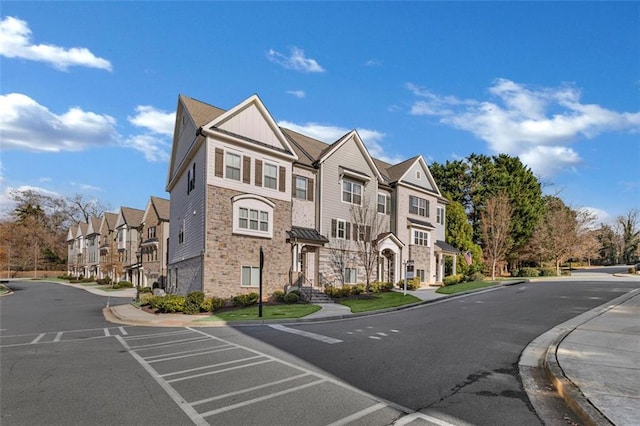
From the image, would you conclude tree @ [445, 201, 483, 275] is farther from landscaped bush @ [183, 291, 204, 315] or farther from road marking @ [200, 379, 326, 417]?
road marking @ [200, 379, 326, 417]

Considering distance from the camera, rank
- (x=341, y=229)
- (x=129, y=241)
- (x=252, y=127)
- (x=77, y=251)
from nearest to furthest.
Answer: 1. (x=252, y=127)
2. (x=341, y=229)
3. (x=129, y=241)
4. (x=77, y=251)

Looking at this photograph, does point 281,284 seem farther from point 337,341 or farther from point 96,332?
point 337,341

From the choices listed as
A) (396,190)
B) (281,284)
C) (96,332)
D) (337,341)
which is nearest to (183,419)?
(337,341)

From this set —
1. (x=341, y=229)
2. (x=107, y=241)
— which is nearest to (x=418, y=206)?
(x=341, y=229)

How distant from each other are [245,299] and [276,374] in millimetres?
14742

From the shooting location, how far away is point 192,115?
25016 millimetres

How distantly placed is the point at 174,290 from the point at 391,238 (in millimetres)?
17255

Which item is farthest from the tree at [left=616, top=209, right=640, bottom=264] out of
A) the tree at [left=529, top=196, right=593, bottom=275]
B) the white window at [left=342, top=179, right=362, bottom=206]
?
the white window at [left=342, top=179, right=362, bottom=206]

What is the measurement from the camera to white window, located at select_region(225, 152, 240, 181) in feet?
76.8

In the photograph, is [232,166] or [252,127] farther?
[252,127]

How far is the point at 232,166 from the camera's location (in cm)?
2367

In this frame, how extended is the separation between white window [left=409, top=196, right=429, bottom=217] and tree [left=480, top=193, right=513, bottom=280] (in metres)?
9.58

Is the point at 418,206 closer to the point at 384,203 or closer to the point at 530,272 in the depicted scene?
the point at 384,203

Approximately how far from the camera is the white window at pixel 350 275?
96.4ft
